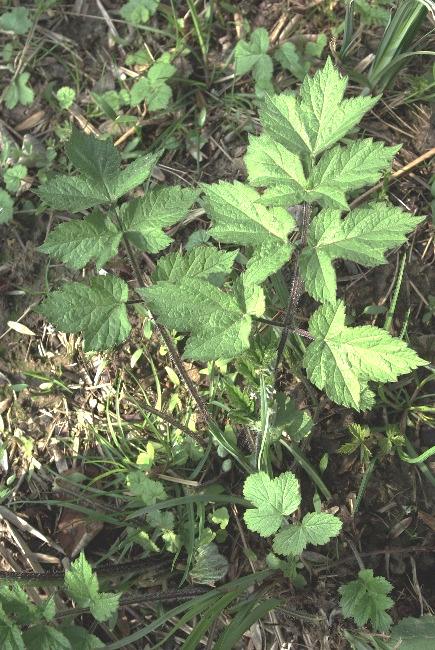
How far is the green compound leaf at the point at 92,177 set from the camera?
163 centimetres

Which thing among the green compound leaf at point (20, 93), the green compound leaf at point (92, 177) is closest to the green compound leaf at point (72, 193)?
the green compound leaf at point (92, 177)

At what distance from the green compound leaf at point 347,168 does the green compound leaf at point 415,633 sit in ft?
4.09

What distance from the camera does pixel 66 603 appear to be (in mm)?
2186

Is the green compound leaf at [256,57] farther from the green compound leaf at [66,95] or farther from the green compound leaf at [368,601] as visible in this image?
the green compound leaf at [368,601]

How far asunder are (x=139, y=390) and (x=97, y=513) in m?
0.52

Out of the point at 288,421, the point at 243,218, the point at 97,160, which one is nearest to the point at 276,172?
the point at 243,218

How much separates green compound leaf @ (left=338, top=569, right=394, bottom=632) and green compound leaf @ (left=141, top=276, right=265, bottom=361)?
0.86 meters

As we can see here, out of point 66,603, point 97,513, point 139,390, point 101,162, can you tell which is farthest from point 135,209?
point 66,603

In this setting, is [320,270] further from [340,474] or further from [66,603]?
[66,603]

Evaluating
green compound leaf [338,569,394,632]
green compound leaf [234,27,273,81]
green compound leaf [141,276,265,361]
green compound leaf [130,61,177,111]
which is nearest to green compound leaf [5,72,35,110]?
green compound leaf [130,61,177,111]

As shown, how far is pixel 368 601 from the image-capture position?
5.73 feet

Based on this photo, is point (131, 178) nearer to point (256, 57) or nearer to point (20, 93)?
point (256, 57)

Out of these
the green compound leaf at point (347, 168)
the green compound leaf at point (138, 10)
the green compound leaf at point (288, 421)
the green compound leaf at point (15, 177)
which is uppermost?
the green compound leaf at point (138, 10)

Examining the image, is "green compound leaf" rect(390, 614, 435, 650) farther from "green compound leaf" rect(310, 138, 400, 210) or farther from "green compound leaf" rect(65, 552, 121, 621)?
"green compound leaf" rect(310, 138, 400, 210)
